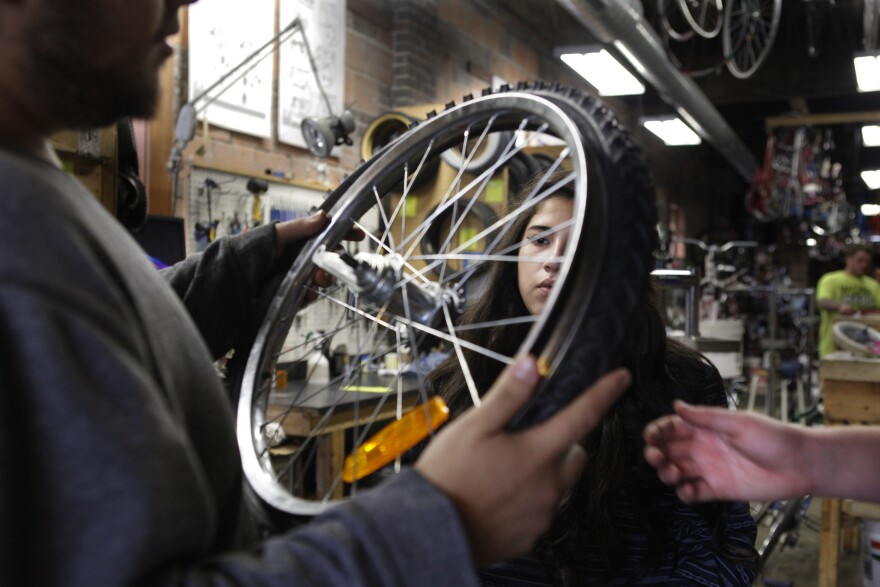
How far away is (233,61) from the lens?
10.4 feet

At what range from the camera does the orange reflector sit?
661 mm

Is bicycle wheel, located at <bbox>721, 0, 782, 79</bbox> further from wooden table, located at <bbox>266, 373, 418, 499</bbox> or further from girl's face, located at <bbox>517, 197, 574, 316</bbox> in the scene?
girl's face, located at <bbox>517, 197, 574, 316</bbox>

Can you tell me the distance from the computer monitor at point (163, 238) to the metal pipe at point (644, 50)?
247 centimetres

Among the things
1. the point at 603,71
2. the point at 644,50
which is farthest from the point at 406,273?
the point at 603,71

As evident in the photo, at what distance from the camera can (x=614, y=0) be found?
12.8 ft

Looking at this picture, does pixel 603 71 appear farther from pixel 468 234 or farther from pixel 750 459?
pixel 750 459

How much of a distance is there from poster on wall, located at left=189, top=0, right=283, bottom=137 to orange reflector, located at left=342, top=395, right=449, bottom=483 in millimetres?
2480

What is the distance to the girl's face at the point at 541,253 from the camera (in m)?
1.29

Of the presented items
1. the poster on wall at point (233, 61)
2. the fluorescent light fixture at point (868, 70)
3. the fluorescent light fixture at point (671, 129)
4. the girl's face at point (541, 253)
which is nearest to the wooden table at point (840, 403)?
the girl's face at point (541, 253)

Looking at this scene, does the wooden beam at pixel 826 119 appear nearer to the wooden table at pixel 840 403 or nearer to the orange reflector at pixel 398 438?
the wooden table at pixel 840 403

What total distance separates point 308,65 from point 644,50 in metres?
2.27

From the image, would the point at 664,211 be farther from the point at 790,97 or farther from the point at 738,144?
the point at 790,97

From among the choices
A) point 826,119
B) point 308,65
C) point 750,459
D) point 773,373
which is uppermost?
point 826,119

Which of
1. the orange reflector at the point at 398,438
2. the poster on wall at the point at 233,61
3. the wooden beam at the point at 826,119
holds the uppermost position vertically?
the wooden beam at the point at 826,119
